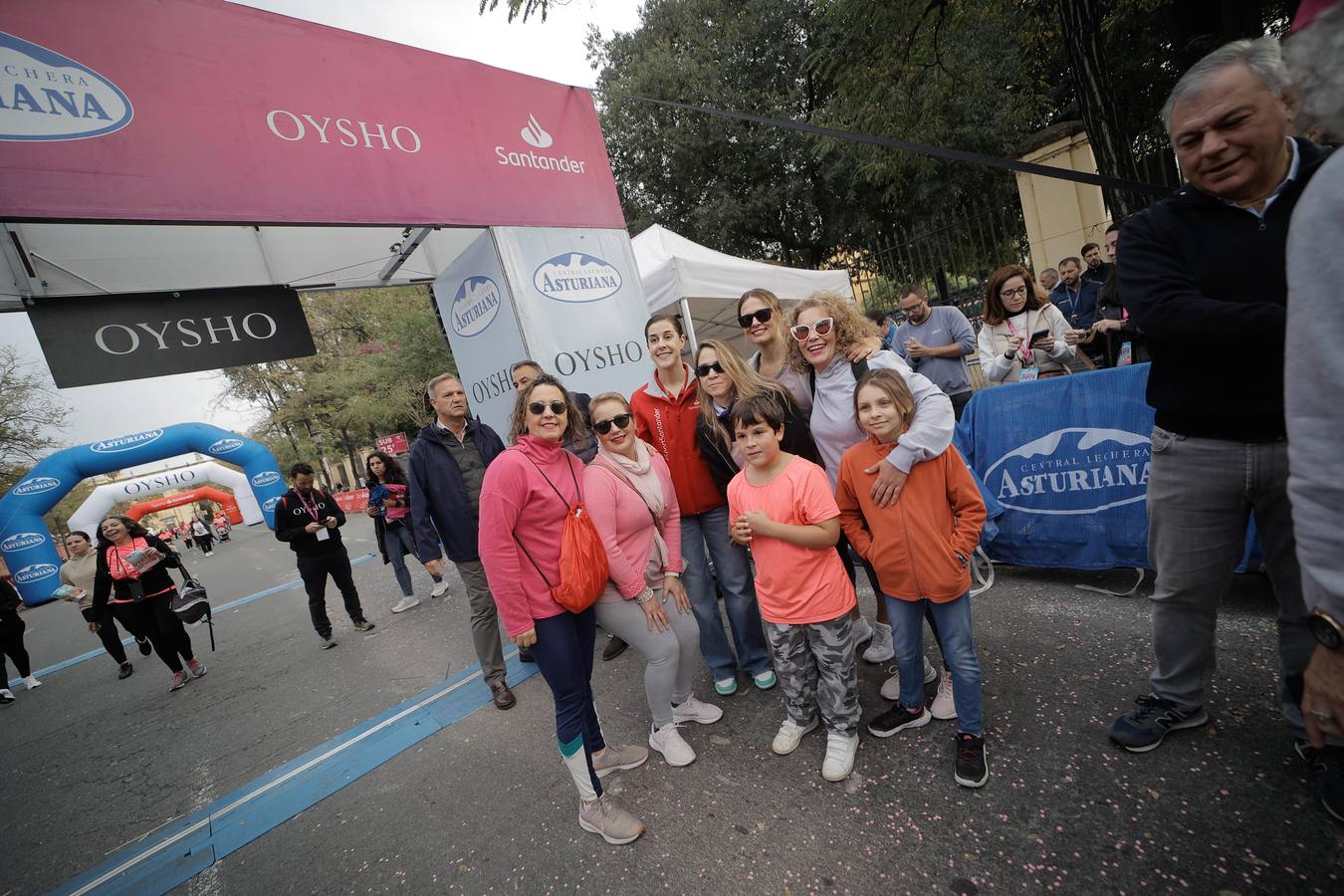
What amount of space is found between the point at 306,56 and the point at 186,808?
456 cm

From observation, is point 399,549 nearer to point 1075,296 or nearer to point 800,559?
A: point 800,559

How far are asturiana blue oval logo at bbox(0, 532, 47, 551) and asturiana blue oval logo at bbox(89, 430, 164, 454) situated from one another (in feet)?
7.99

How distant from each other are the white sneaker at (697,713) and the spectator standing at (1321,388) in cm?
223

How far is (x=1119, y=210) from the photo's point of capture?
15.3ft

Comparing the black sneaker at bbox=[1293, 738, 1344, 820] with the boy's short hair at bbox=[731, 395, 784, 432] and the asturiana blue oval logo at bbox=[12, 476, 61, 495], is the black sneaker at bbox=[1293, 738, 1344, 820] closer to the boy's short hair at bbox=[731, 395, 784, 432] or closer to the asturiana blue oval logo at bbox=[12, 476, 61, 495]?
the boy's short hair at bbox=[731, 395, 784, 432]

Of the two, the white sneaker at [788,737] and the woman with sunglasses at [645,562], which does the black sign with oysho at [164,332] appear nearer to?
the woman with sunglasses at [645,562]

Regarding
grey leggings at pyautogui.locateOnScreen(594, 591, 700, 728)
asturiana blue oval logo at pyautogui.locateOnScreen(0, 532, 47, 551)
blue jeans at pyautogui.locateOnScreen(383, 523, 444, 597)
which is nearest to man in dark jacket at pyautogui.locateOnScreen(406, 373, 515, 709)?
grey leggings at pyautogui.locateOnScreen(594, 591, 700, 728)

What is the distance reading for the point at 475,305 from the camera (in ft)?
15.1

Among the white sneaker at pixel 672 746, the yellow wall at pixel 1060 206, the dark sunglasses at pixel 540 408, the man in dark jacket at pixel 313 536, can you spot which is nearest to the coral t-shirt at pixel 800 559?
the white sneaker at pixel 672 746

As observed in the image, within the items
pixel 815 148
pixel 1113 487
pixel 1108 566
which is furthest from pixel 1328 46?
pixel 815 148

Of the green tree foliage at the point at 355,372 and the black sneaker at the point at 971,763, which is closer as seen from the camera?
the black sneaker at the point at 971,763

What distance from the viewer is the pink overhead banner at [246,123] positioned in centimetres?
259

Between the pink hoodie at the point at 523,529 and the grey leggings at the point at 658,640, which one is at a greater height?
the pink hoodie at the point at 523,529

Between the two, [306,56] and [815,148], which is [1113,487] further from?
[815,148]
